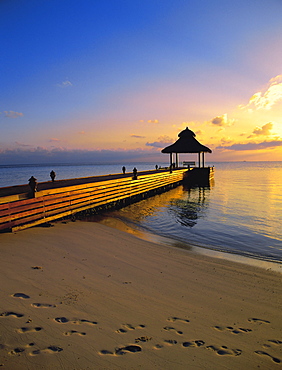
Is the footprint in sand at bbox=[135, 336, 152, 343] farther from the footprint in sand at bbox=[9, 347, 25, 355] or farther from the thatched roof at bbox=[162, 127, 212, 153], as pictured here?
the thatched roof at bbox=[162, 127, 212, 153]

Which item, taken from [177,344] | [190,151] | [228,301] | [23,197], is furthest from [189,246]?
[190,151]

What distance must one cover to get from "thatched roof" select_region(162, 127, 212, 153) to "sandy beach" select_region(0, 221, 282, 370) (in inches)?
1186

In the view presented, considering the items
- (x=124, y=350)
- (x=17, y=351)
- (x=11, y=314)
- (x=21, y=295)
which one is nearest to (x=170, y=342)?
(x=124, y=350)

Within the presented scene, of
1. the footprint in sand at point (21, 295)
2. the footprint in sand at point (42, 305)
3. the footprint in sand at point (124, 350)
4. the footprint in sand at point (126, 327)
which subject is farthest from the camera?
the footprint in sand at point (21, 295)

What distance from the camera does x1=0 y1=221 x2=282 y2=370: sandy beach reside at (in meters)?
2.74

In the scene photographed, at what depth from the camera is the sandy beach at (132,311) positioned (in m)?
2.74

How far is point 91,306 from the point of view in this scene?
372 centimetres

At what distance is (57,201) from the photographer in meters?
10.2

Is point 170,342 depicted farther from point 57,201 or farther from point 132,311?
point 57,201

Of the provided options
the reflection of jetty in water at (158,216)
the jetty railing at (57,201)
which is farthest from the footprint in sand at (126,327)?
the reflection of jetty in water at (158,216)

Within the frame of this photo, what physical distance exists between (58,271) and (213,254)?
470 centimetres

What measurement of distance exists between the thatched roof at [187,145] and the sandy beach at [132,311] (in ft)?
98.9

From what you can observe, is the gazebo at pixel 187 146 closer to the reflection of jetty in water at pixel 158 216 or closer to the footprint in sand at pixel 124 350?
the reflection of jetty in water at pixel 158 216

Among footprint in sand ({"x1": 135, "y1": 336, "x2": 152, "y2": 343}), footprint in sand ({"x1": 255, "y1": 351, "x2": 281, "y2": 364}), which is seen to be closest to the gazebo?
footprint in sand ({"x1": 255, "y1": 351, "x2": 281, "y2": 364})
